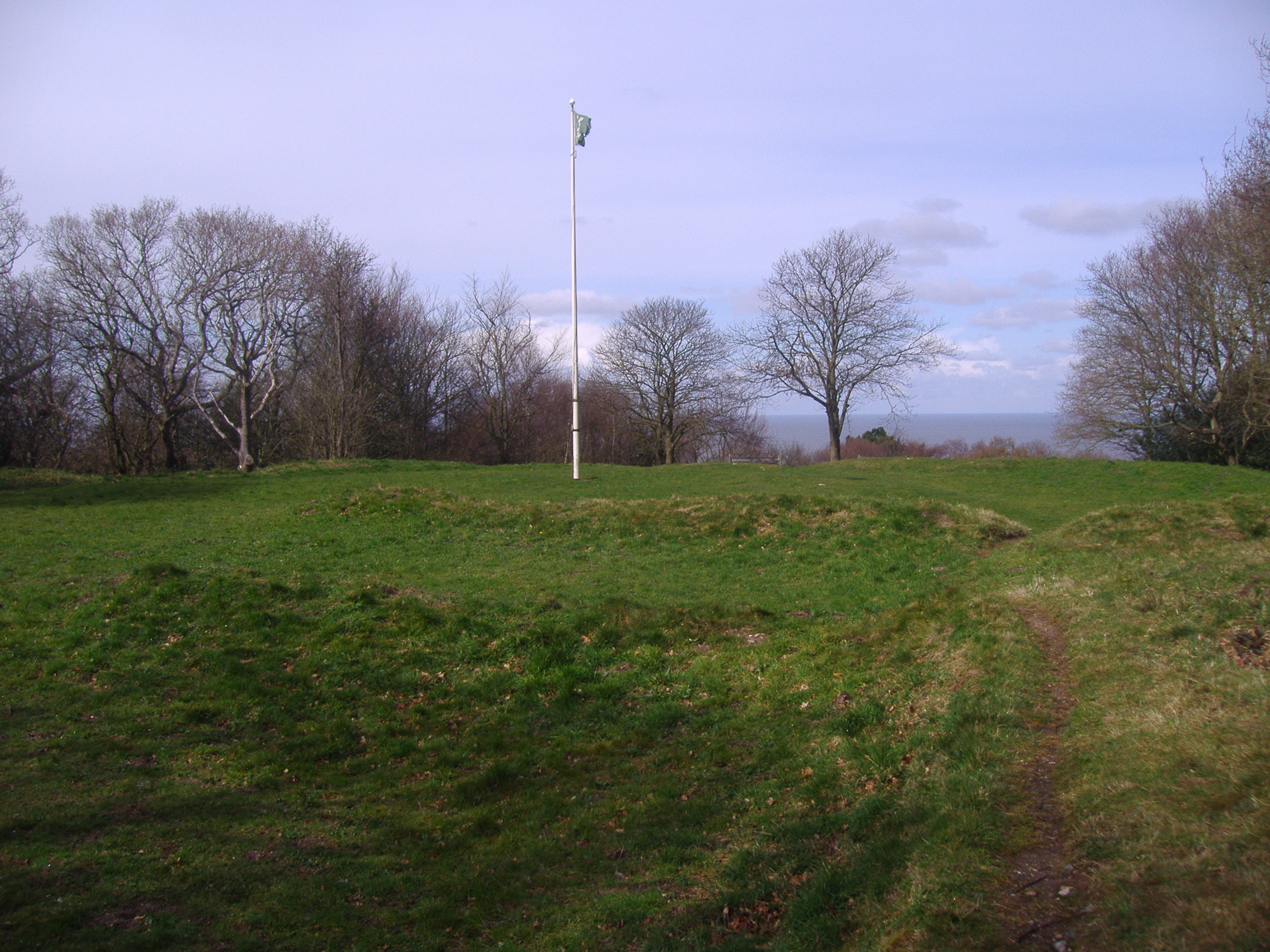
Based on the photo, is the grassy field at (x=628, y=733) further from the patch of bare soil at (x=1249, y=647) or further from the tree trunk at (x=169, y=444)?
the tree trunk at (x=169, y=444)

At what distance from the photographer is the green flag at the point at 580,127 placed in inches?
770

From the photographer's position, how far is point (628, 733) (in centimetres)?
718

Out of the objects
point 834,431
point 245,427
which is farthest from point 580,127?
point 834,431

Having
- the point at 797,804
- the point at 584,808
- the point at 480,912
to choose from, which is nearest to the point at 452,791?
the point at 584,808

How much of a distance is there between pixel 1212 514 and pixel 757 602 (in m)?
7.56

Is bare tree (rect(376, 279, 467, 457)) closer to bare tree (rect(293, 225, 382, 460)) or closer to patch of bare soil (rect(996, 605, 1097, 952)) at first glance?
bare tree (rect(293, 225, 382, 460))

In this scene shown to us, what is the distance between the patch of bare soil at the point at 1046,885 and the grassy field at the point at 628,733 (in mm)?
51

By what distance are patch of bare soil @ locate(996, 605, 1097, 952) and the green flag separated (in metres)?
18.2

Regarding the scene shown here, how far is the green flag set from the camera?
19562 mm

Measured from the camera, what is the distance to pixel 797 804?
18.0 ft

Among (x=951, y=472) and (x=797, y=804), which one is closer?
(x=797, y=804)

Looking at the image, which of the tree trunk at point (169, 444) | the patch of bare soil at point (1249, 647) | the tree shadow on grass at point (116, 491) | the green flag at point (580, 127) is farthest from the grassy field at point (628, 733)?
the tree trunk at point (169, 444)

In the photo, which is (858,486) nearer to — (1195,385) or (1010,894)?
(1010,894)

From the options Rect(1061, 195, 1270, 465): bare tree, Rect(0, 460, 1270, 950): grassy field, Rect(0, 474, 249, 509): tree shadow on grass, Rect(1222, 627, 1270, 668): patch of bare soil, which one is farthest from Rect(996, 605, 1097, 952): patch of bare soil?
Rect(1061, 195, 1270, 465): bare tree
